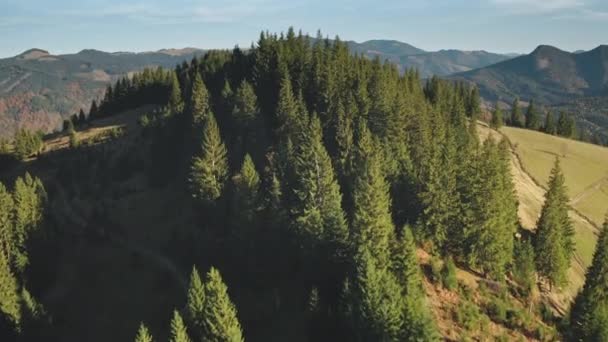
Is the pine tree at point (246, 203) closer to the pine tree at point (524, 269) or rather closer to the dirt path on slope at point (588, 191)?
the pine tree at point (524, 269)

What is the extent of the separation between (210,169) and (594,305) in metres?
49.3

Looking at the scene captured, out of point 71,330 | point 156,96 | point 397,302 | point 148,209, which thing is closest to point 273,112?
point 148,209

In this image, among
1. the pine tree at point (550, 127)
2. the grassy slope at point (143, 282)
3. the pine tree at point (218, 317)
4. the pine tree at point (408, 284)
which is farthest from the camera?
the pine tree at point (550, 127)

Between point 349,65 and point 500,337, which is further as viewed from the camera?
point 349,65

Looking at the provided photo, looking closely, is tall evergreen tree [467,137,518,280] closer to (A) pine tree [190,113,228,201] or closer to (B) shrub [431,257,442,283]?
(B) shrub [431,257,442,283]

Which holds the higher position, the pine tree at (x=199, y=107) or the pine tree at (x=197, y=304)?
the pine tree at (x=199, y=107)

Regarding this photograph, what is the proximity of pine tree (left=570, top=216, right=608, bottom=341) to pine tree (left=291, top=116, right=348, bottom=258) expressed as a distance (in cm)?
2453

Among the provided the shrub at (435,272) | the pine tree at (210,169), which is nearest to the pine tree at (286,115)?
the pine tree at (210,169)

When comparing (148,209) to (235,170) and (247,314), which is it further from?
(247,314)

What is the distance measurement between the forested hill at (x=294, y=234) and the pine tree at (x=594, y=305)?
1.91 feet

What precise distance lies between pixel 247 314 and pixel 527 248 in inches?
1427

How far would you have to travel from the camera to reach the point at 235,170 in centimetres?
7812

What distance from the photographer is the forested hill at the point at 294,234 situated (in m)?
47.2

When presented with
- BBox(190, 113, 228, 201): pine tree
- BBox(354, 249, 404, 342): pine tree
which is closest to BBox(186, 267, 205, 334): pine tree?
BBox(354, 249, 404, 342): pine tree
